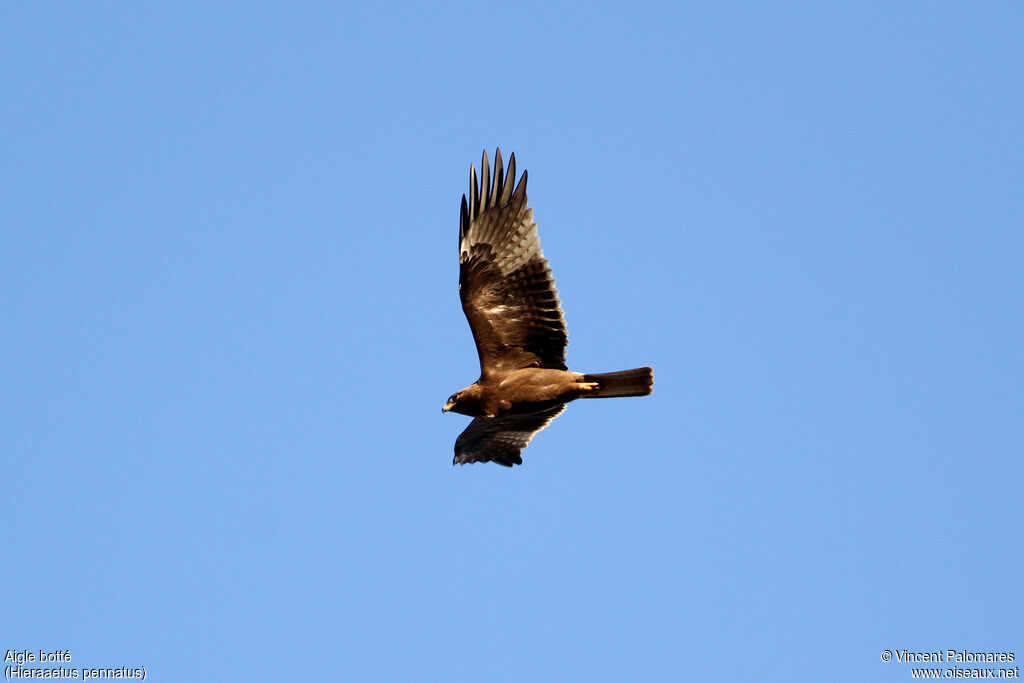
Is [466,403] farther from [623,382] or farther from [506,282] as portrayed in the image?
[623,382]

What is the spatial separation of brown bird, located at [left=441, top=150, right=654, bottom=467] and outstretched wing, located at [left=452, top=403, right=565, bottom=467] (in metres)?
0.89

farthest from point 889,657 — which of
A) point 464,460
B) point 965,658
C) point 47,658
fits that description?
point 47,658

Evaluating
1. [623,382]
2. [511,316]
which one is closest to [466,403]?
[511,316]

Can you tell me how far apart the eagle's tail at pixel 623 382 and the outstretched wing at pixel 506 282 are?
656mm

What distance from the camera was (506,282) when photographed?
1576 centimetres

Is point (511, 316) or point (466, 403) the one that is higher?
point (511, 316)

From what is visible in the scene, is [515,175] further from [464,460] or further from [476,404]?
[464,460]

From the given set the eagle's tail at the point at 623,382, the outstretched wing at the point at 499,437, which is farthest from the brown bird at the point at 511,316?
the outstretched wing at the point at 499,437

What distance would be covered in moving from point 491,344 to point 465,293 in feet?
2.16

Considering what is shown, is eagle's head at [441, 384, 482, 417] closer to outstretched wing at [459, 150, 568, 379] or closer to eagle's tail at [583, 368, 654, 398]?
outstretched wing at [459, 150, 568, 379]

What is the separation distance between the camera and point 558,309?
15805mm

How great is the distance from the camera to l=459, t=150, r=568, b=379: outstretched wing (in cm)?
1560

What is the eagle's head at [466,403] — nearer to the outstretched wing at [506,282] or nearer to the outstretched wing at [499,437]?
the outstretched wing at [506,282]

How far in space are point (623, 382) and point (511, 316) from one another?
5.08ft
